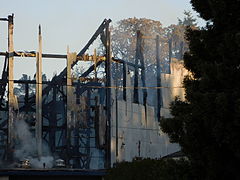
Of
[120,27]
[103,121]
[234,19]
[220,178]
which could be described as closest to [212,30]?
[234,19]

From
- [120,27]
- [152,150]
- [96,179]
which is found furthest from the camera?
[120,27]

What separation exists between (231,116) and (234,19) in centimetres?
283

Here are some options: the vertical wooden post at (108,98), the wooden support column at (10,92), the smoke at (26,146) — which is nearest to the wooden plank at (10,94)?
the wooden support column at (10,92)

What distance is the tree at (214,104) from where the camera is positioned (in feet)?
46.2

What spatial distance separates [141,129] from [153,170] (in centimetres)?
2804

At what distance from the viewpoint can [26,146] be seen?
4547cm

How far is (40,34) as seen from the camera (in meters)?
43.9

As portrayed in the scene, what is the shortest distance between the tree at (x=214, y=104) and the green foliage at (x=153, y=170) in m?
0.38

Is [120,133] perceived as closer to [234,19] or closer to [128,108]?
[128,108]

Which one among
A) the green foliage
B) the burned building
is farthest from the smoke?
the green foliage

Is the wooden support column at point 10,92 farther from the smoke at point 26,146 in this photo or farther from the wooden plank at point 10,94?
the smoke at point 26,146

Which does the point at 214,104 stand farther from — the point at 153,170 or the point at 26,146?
the point at 26,146

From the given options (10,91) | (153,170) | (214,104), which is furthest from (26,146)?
(214,104)

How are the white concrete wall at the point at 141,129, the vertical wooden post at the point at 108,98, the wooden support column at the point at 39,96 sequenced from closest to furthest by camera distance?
the vertical wooden post at the point at 108,98 → the wooden support column at the point at 39,96 → the white concrete wall at the point at 141,129
